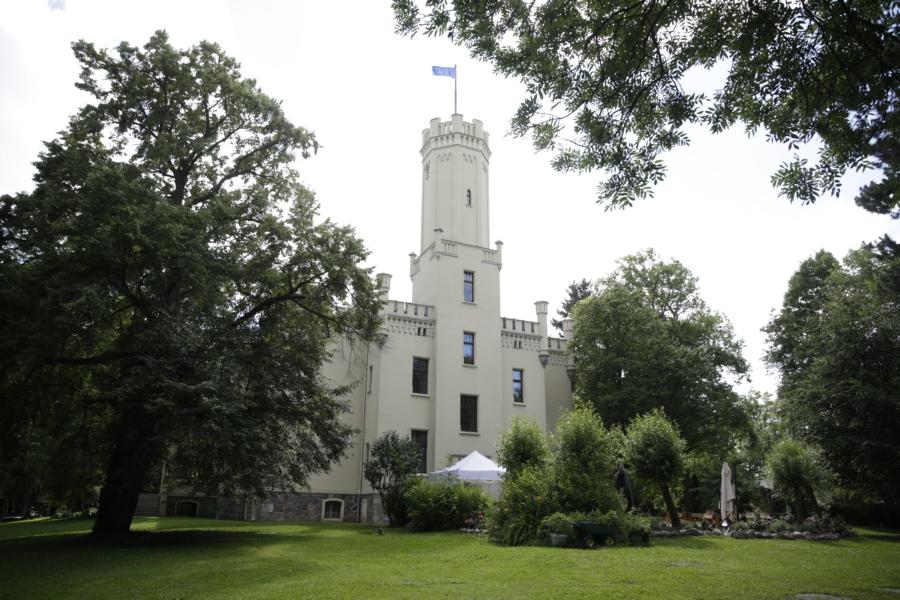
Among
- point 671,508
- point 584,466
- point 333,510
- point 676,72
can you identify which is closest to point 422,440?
point 333,510

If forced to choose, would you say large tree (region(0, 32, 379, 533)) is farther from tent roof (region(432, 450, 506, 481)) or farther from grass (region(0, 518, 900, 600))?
tent roof (region(432, 450, 506, 481))

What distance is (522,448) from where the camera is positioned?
17.8m

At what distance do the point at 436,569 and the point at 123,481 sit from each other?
9984mm

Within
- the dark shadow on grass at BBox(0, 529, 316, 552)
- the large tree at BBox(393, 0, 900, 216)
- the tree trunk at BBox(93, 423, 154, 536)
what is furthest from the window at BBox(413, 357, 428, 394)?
the large tree at BBox(393, 0, 900, 216)

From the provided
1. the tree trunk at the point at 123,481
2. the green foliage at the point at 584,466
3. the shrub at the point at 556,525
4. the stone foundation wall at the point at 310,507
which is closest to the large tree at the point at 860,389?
the green foliage at the point at 584,466

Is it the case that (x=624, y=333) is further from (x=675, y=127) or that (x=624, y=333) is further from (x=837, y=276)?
(x=675, y=127)

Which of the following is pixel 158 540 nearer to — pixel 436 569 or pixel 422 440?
pixel 436 569

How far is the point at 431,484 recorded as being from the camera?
19859 mm

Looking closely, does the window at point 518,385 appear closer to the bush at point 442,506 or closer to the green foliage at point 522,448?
the bush at point 442,506

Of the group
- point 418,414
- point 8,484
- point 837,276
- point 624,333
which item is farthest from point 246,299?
point 837,276

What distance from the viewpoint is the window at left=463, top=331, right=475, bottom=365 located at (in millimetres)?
29625

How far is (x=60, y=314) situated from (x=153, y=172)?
17.0 feet

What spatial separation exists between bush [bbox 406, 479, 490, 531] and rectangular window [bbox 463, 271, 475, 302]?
41.0 feet

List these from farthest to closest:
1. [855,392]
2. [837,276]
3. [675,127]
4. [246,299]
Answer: [837,276] → [855,392] → [246,299] → [675,127]
